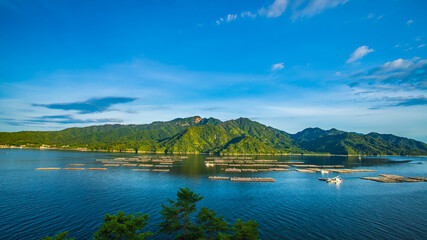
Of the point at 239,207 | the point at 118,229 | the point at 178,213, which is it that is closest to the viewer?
the point at 118,229

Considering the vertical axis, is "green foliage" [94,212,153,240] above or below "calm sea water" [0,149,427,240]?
above

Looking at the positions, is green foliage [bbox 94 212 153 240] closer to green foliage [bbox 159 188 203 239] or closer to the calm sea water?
green foliage [bbox 159 188 203 239]

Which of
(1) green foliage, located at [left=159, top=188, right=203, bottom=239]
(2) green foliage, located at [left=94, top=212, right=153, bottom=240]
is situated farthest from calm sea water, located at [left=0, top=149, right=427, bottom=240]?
(2) green foliage, located at [left=94, top=212, right=153, bottom=240]

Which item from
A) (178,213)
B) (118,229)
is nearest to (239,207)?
(178,213)

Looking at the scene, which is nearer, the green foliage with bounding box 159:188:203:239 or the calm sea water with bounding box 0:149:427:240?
the green foliage with bounding box 159:188:203:239

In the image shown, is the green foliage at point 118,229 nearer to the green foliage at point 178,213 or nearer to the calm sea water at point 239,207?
the green foliage at point 178,213

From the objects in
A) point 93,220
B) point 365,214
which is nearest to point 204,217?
point 93,220

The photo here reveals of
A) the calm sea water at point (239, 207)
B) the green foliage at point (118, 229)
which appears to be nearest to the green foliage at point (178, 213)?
the green foliage at point (118, 229)

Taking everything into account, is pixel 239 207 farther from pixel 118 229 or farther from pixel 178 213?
pixel 118 229

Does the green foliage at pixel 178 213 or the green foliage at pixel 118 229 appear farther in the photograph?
the green foliage at pixel 178 213

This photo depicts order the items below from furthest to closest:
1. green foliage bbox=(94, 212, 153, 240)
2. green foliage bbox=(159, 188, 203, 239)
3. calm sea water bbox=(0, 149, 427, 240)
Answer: calm sea water bbox=(0, 149, 427, 240)
green foliage bbox=(159, 188, 203, 239)
green foliage bbox=(94, 212, 153, 240)

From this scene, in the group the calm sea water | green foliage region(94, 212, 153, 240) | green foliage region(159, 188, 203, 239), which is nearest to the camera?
green foliage region(94, 212, 153, 240)

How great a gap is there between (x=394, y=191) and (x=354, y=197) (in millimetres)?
23469

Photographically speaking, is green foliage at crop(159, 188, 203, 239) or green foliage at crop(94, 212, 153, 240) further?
green foliage at crop(159, 188, 203, 239)
